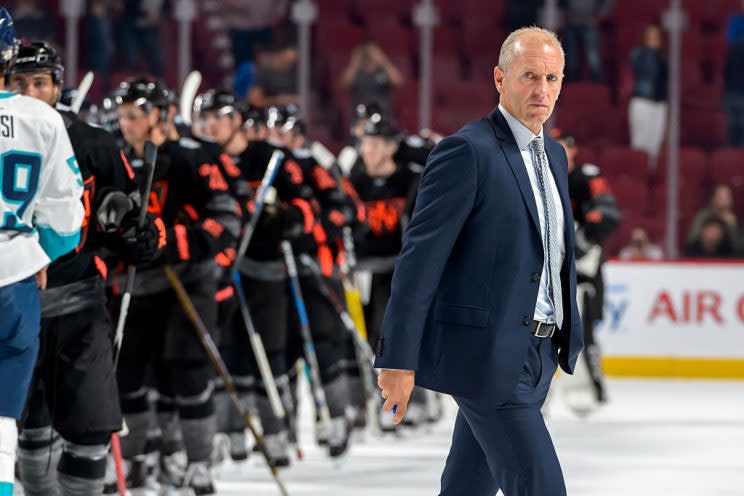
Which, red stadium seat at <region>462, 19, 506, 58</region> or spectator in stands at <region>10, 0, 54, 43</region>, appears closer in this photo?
spectator in stands at <region>10, 0, 54, 43</region>

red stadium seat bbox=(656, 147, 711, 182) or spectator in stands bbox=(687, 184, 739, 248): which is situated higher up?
red stadium seat bbox=(656, 147, 711, 182)

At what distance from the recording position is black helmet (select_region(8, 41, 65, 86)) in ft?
13.5

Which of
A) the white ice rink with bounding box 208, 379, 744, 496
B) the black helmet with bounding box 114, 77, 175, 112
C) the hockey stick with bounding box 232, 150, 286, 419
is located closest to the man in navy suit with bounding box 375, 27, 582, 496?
the black helmet with bounding box 114, 77, 175, 112

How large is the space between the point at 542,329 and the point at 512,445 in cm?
25

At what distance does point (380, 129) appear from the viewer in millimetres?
7863

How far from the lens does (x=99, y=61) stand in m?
11.0

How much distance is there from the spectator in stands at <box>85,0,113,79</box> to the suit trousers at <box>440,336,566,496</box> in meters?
8.08

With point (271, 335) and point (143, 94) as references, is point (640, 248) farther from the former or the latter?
point (143, 94)

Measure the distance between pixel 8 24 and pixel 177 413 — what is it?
7.81ft

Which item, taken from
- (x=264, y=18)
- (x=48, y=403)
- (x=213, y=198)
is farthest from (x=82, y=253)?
(x=264, y=18)

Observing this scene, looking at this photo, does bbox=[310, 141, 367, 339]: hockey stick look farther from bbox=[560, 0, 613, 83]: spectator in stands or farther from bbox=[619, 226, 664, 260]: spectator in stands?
bbox=[560, 0, 613, 83]: spectator in stands

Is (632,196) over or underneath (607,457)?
over

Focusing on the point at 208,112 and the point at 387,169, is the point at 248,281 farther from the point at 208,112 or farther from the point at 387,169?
the point at 387,169

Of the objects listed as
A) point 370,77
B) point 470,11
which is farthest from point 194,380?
point 470,11
